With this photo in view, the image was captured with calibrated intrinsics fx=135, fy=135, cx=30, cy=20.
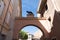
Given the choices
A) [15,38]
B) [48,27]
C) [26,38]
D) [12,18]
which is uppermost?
[12,18]

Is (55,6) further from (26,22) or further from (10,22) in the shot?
(10,22)

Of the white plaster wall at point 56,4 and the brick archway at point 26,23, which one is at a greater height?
the white plaster wall at point 56,4

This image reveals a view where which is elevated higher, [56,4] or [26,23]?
[56,4]

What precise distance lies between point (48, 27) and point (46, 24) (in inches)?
15.0

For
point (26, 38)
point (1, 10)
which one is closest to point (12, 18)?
point (1, 10)

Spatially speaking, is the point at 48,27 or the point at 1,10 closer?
the point at 1,10

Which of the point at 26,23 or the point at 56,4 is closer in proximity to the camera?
the point at 56,4

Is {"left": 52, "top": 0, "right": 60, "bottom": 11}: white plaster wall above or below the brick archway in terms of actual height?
above

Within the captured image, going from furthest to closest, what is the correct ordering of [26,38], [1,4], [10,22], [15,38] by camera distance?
[26,38]
[10,22]
[15,38]
[1,4]

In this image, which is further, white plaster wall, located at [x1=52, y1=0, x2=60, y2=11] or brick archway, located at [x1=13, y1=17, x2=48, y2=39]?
brick archway, located at [x1=13, y1=17, x2=48, y2=39]

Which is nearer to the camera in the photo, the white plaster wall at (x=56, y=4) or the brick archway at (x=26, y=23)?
the white plaster wall at (x=56, y=4)

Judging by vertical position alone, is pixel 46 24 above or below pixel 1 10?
below

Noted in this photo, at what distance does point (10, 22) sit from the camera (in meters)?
14.5

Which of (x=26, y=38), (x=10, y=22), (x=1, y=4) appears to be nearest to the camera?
(x=1, y=4)
